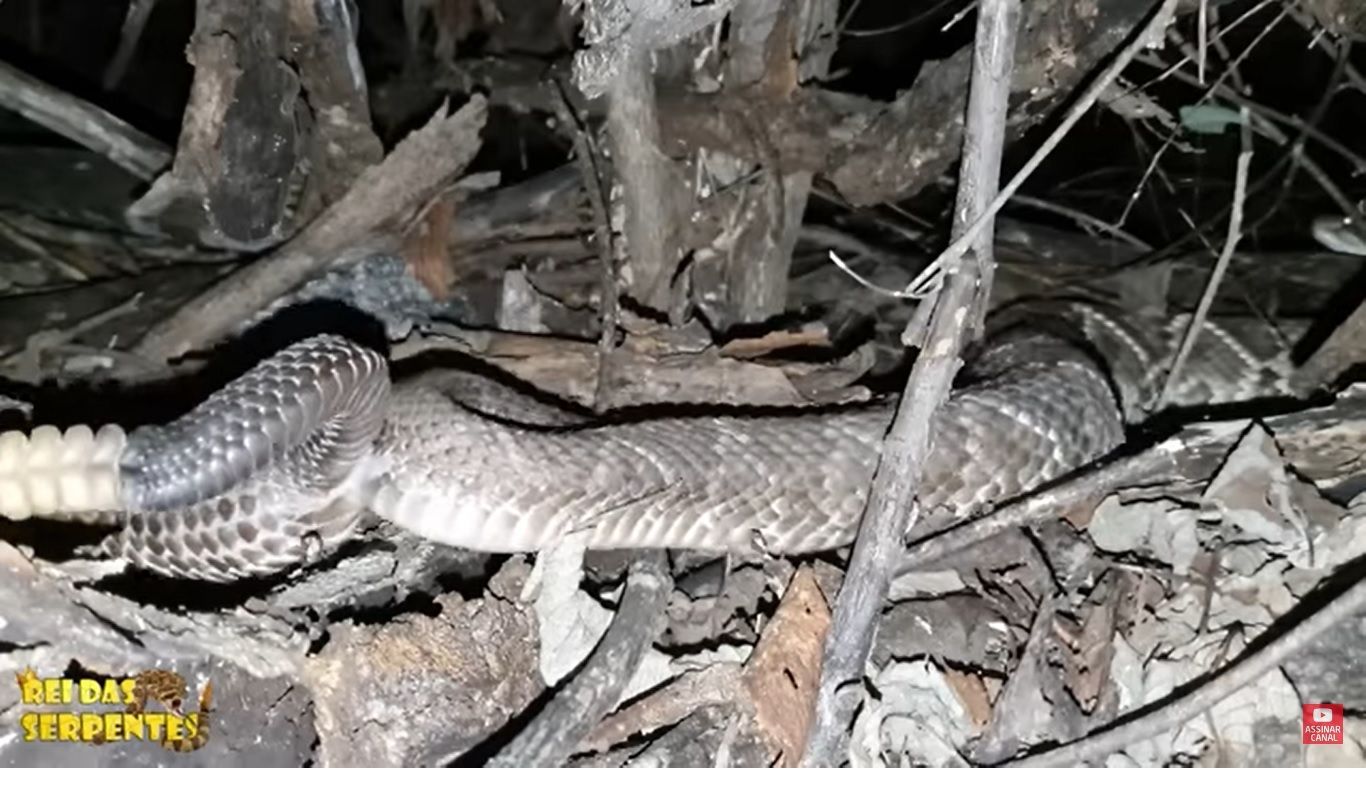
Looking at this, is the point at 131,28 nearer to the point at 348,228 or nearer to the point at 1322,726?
the point at 348,228

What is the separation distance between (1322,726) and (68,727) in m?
1.87

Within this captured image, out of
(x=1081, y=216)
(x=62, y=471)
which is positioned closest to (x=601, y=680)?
(x=62, y=471)

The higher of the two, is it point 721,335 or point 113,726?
point 721,335

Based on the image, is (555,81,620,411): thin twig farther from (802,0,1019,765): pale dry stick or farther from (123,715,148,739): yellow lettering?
(123,715,148,739): yellow lettering

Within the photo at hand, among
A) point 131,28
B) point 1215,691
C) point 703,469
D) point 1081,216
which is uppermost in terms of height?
point 131,28

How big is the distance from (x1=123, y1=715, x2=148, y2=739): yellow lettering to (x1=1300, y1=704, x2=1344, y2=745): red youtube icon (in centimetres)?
175

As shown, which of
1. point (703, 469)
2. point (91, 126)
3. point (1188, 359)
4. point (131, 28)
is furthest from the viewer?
point (131, 28)

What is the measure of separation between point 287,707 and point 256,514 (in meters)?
0.48

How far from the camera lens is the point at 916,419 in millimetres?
2127

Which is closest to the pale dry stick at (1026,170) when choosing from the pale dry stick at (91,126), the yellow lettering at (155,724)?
the yellow lettering at (155,724)

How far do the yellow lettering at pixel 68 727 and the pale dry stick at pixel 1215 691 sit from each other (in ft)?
4.55

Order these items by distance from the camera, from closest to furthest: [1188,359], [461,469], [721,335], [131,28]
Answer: [461,469] < [721,335] < [1188,359] < [131,28]

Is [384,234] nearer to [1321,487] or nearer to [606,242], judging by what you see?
[606,242]

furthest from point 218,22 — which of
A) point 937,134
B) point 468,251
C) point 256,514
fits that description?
point 937,134
